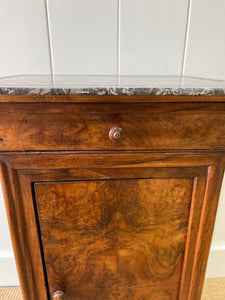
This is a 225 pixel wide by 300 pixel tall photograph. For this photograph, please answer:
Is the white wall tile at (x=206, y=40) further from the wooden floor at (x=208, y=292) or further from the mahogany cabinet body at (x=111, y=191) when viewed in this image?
the wooden floor at (x=208, y=292)

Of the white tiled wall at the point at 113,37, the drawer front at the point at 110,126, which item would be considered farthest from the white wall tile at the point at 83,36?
the drawer front at the point at 110,126

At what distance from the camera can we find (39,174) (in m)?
0.44

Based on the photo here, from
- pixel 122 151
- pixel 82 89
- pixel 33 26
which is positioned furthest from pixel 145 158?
pixel 33 26

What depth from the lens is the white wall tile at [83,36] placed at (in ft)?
2.28

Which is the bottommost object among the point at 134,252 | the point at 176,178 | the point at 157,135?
the point at 134,252

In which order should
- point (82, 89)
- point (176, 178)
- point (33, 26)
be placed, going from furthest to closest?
point (33, 26) < point (176, 178) < point (82, 89)

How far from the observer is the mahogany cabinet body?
40cm

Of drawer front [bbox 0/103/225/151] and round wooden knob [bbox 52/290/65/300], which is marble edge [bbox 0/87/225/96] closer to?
drawer front [bbox 0/103/225/151]

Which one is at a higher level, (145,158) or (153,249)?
(145,158)

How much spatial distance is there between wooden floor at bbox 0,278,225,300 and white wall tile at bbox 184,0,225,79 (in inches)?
35.7

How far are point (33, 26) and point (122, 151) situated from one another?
1.91ft

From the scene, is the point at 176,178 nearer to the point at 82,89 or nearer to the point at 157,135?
the point at 157,135

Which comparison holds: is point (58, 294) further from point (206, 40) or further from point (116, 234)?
point (206, 40)

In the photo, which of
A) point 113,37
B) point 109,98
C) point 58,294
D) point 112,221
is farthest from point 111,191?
point 113,37
